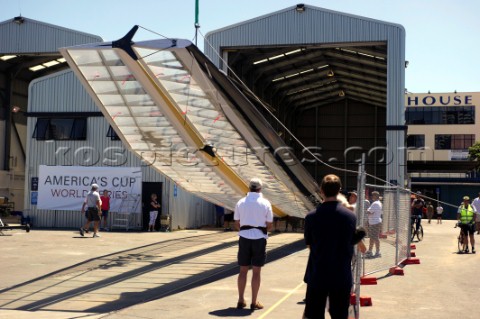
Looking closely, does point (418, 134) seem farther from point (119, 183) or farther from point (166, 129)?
point (166, 129)

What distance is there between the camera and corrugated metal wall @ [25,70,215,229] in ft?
94.4

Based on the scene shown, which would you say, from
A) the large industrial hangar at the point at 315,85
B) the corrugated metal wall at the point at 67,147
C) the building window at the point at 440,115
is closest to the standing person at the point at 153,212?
the large industrial hangar at the point at 315,85

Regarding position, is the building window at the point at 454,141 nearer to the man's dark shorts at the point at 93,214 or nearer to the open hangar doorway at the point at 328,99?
the open hangar doorway at the point at 328,99

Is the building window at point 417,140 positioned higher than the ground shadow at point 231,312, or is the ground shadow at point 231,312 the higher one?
the building window at point 417,140

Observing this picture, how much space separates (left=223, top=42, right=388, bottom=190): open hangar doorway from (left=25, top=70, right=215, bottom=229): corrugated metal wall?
8.06m

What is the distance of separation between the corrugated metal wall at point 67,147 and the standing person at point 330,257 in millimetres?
22575

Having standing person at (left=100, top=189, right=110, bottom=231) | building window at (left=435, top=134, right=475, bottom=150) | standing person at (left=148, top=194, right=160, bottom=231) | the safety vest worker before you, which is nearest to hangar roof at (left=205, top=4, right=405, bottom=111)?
standing person at (left=148, top=194, right=160, bottom=231)

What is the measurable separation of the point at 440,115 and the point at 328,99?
2940 centimetres

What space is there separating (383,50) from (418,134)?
43.2 m

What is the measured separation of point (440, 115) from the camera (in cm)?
7400

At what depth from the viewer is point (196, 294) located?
1054 centimetres

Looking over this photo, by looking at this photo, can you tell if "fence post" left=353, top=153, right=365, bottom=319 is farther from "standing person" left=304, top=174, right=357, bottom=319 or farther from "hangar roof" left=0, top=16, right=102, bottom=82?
"hangar roof" left=0, top=16, right=102, bottom=82

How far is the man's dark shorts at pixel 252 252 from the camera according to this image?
9.29 m

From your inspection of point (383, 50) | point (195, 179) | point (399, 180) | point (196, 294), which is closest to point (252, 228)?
point (196, 294)
